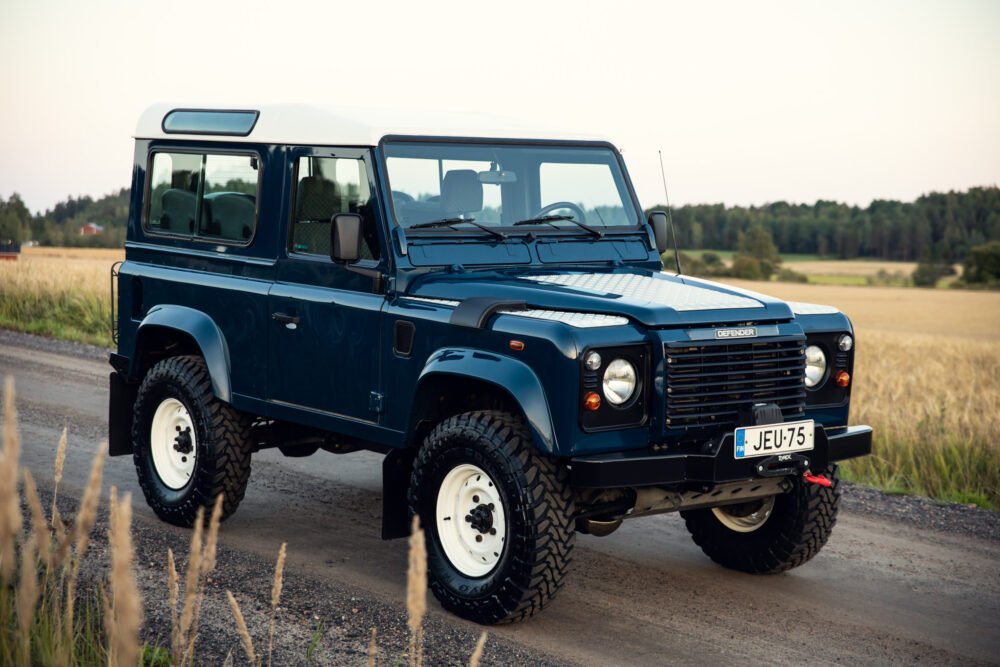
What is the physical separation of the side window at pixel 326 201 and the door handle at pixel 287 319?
1.18ft

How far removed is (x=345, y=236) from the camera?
19.2 ft

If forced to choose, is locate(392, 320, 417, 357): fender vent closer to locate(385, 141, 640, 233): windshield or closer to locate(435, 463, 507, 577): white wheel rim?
locate(385, 141, 640, 233): windshield

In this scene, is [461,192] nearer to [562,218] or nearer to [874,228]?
[562,218]

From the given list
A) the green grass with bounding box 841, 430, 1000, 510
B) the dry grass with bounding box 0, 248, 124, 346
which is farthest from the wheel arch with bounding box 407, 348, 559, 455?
the dry grass with bounding box 0, 248, 124, 346

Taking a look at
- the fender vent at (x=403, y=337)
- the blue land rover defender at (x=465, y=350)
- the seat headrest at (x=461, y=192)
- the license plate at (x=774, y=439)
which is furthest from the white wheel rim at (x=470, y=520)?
the seat headrest at (x=461, y=192)

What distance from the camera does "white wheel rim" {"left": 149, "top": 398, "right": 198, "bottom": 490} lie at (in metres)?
7.22

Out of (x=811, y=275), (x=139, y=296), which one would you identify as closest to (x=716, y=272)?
(x=811, y=275)

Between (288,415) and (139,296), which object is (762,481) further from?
(139,296)

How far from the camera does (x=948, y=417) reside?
10.0m

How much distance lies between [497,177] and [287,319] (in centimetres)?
140

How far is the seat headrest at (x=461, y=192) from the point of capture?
646 centimetres

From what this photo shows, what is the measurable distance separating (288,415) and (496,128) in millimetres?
1965

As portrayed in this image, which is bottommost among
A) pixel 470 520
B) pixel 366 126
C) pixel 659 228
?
pixel 470 520

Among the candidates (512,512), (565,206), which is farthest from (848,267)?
(512,512)
